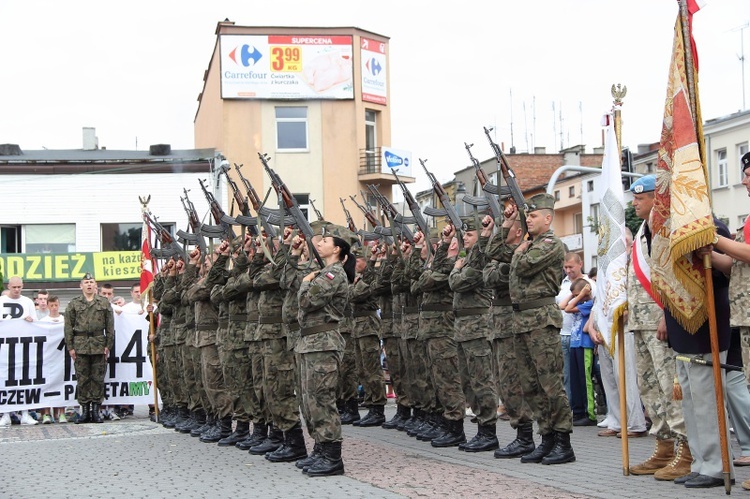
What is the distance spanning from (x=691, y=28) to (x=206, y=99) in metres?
34.3

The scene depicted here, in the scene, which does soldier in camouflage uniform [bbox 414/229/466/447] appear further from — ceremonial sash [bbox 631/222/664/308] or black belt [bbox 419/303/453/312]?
ceremonial sash [bbox 631/222/664/308]

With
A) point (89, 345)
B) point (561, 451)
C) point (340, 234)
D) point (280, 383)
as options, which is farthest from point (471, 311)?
point (89, 345)

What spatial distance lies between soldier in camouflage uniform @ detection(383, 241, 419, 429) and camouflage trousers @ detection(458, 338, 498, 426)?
195 centimetres

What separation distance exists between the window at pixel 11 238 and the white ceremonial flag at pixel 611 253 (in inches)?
1086

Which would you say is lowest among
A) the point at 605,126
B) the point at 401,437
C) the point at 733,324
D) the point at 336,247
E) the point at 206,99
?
the point at 401,437

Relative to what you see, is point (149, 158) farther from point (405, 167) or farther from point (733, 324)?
point (733, 324)

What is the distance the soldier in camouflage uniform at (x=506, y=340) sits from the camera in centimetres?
896

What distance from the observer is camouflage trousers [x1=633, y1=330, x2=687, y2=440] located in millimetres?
7809

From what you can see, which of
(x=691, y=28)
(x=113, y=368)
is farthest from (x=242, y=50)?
(x=691, y=28)

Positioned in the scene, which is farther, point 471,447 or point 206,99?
point 206,99

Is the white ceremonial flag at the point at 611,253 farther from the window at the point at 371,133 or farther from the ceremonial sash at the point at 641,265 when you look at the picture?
the window at the point at 371,133

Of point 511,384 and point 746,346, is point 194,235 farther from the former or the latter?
point 746,346

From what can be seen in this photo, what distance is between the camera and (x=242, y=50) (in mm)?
35500

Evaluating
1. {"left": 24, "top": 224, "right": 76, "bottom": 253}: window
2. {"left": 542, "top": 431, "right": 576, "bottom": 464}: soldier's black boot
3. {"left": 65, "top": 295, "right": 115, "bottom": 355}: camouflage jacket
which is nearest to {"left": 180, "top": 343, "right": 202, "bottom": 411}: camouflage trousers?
{"left": 65, "top": 295, "right": 115, "bottom": 355}: camouflage jacket
